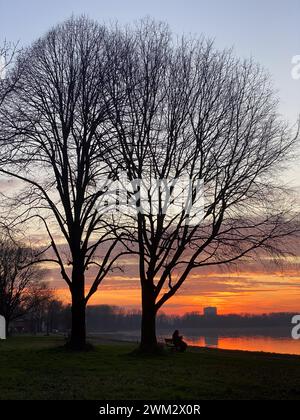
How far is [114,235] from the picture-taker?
30375 millimetres

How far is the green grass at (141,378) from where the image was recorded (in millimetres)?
14156

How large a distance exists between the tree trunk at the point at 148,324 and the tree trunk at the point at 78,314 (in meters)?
3.64

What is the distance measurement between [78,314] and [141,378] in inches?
528

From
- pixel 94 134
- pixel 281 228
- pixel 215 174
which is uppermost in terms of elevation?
pixel 94 134

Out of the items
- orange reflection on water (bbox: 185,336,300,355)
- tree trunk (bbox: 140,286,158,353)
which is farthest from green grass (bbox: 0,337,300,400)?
orange reflection on water (bbox: 185,336,300,355)

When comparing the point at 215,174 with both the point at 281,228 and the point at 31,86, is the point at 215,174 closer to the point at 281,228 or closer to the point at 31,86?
the point at 281,228

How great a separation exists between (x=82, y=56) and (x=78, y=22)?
1993mm

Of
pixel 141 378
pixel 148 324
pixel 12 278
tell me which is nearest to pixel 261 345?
pixel 12 278

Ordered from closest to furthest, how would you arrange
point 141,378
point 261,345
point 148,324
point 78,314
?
1. point 141,378
2. point 148,324
3. point 78,314
4. point 261,345

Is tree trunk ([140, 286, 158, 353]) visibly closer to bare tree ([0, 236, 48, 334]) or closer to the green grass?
the green grass

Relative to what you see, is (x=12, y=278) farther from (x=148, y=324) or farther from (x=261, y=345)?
(x=148, y=324)

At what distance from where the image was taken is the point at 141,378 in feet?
57.3
